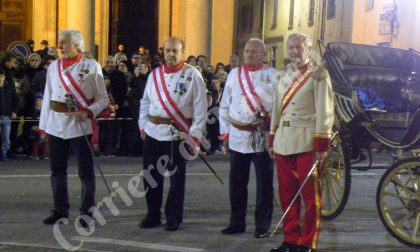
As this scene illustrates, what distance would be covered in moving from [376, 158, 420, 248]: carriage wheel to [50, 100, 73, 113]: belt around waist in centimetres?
322

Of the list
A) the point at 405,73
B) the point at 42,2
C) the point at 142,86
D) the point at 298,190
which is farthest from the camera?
the point at 42,2

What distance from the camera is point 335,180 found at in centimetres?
845

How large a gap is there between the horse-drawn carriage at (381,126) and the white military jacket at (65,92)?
2.60 m

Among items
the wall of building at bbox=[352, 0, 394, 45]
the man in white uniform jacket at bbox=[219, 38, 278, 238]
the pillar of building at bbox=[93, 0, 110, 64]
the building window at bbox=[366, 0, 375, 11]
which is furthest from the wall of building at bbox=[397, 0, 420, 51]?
the man in white uniform jacket at bbox=[219, 38, 278, 238]

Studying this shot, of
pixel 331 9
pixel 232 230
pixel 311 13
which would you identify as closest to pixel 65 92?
pixel 232 230

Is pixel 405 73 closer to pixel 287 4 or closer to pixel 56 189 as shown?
pixel 56 189

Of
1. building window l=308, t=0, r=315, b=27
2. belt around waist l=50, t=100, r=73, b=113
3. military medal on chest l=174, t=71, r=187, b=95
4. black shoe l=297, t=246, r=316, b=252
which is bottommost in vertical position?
black shoe l=297, t=246, r=316, b=252

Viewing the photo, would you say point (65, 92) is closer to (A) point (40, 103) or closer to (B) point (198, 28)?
(A) point (40, 103)

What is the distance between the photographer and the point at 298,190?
21.7ft

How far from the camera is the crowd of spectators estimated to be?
13.6 m

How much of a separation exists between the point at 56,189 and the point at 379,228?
136 inches

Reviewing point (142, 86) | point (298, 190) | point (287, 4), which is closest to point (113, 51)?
point (142, 86)

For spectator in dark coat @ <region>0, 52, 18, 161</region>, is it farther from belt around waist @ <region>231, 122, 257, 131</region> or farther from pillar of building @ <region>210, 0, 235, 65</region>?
pillar of building @ <region>210, 0, 235, 65</region>

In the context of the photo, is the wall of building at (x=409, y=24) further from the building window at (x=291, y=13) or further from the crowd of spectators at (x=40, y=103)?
the building window at (x=291, y=13)
